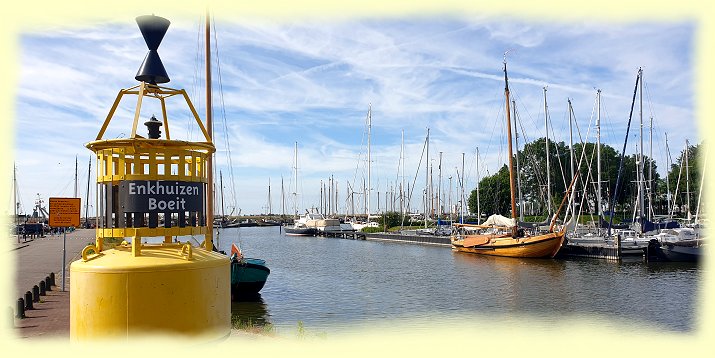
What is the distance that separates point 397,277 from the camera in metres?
38.8

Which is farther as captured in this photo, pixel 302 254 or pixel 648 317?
pixel 302 254

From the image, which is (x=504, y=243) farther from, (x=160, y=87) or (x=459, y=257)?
(x=160, y=87)

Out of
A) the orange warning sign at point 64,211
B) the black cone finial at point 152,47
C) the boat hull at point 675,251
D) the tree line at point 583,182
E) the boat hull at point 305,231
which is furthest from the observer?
the boat hull at point 305,231

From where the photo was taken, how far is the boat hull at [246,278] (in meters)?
26.9

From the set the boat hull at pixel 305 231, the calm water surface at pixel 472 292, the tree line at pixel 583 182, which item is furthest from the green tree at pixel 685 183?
the boat hull at pixel 305 231

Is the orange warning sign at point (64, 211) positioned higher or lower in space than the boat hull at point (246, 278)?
higher

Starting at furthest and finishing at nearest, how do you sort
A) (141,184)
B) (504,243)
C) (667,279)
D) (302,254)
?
1. (302,254)
2. (504,243)
3. (667,279)
4. (141,184)

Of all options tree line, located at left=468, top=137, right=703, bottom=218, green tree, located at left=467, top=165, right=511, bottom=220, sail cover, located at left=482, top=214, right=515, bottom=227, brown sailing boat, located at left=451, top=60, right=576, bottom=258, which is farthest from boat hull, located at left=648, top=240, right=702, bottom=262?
green tree, located at left=467, top=165, right=511, bottom=220

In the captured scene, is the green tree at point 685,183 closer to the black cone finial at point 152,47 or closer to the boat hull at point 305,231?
the boat hull at point 305,231

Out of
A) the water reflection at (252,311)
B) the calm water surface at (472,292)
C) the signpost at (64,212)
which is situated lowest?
the calm water surface at (472,292)

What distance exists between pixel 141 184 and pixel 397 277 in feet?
104

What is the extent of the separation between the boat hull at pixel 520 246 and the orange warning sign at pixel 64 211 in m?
37.3

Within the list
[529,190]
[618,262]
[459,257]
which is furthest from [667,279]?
[529,190]

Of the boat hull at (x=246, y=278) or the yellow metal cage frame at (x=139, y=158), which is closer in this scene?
the yellow metal cage frame at (x=139, y=158)
